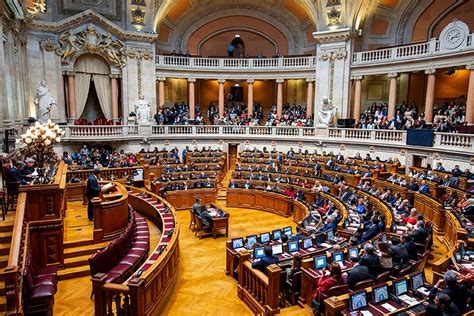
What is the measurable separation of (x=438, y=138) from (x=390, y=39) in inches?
411

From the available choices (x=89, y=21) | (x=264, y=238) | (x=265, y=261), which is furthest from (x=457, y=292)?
(x=89, y=21)

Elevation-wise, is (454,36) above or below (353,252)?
above

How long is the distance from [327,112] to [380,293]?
17160mm

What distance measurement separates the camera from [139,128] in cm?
2186

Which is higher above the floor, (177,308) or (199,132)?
(199,132)

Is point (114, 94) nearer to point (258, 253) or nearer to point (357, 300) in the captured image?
point (258, 253)

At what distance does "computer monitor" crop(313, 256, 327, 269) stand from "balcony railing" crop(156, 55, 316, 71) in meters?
18.8

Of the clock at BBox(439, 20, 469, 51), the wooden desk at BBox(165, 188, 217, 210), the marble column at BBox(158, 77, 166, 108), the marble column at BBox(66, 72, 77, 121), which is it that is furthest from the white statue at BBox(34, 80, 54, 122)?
the clock at BBox(439, 20, 469, 51)

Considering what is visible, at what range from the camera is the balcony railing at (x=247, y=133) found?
1845cm

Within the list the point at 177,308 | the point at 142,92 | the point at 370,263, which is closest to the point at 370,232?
the point at 370,263

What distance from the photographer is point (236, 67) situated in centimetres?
2516

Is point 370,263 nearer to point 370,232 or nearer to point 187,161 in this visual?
point 370,232

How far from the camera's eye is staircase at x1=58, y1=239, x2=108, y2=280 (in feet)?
25.2

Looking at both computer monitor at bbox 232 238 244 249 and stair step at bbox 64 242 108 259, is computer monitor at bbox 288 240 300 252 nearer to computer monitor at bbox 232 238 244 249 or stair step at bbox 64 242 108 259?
computer monitor at bbox 232 238 244 249
